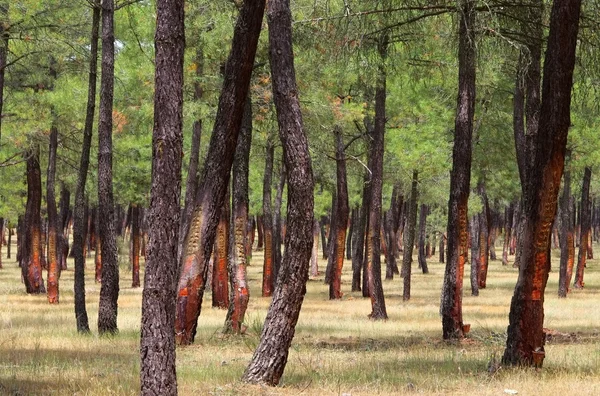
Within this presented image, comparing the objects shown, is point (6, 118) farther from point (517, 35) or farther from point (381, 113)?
point (517, 35)

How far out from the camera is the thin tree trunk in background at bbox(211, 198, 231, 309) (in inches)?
735

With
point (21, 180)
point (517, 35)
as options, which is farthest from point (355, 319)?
point (21, 180)

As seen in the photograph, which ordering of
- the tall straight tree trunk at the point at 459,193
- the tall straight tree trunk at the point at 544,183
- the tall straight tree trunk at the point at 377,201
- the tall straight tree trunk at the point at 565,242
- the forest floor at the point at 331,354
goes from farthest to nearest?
the tall straight tree trunk at the point at 565,242 < the tall straight tree trunk at the point at 377,201 < the tall straight tree trunk at the point at 459,193 < the tall straight tree trunk at the point at 544,183 < the forest floor at the point at 331,354

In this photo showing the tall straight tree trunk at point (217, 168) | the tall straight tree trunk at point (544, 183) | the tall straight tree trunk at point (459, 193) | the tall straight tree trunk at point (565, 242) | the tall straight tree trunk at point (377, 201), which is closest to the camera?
the tall straight tree trunk at point (544, 183)

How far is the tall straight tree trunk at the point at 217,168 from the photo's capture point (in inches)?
444

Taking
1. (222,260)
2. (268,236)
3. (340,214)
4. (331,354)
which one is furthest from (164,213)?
(268,236)

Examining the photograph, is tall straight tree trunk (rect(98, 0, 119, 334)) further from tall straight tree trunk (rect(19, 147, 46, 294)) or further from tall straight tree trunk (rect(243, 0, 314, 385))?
tall straight tree trunk (rect(19, 147, 46, 294))

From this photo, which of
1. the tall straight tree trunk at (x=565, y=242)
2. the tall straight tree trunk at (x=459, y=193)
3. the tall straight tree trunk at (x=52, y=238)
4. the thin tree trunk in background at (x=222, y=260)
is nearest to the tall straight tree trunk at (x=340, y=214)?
the thin tree trunk in background at (x=222, y=260)

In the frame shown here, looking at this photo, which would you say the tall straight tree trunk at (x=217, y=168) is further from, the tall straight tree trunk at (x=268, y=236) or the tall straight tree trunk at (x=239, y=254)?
the tall straight tree trunk at (x=268, y=236)

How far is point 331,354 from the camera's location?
13969 millimetres

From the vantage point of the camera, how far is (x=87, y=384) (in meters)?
9.67

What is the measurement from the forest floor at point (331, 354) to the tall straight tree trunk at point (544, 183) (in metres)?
0.56

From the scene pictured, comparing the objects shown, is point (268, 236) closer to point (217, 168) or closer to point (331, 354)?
point (331, 354)

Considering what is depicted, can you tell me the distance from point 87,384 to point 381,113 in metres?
13.8
